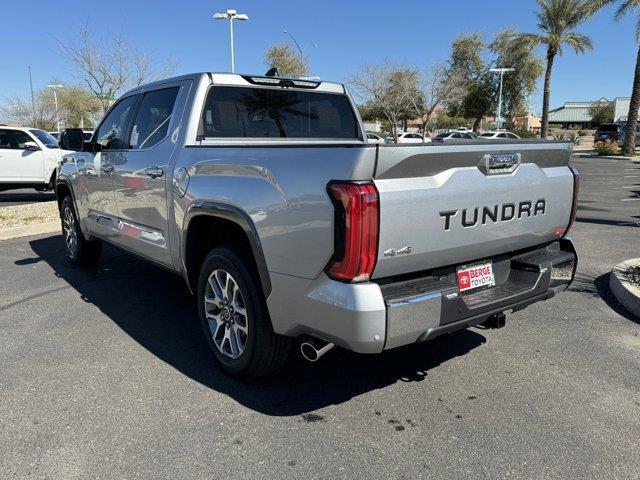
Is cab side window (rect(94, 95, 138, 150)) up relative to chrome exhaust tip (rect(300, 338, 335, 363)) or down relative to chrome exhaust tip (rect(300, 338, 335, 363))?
up

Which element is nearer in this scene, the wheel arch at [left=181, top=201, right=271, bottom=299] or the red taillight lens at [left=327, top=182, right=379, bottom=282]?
the red taillight lens at [left=327, top=182, right=379, bottom=282]

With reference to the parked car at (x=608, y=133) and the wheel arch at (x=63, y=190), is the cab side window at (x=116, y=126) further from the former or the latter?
the parked car at (x=608, y=133)

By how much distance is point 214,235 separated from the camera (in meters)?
3.81

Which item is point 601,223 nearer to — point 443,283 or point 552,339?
point 552,339

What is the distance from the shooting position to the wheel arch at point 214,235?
9.96ft

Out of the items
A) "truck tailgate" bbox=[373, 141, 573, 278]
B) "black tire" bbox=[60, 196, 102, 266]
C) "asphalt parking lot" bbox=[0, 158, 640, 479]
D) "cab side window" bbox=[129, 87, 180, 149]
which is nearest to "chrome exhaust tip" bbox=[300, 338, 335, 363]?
"asphalt parking lot" bbox=[0, 158, 640, 479]

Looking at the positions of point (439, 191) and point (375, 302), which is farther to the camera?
point (439, 191)

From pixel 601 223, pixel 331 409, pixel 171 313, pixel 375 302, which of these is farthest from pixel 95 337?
pixel 601 223

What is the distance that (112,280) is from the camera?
5.99 metres

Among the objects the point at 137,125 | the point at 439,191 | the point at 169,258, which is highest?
the point at 137,125

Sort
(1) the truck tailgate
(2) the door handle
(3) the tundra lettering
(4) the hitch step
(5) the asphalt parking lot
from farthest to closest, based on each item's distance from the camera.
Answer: (2) the door handle, (4) the hitch step, (3) the tundra lettering, (5) the asphalt parking lot, (1) the truck tailgate

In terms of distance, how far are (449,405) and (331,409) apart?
0.72m

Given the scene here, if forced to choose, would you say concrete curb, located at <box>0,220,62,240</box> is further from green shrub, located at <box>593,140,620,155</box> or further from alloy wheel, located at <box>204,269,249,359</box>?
green shrub, located at <box>593,140,620,155</box>

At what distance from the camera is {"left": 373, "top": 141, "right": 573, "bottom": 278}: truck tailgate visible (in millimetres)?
2572
